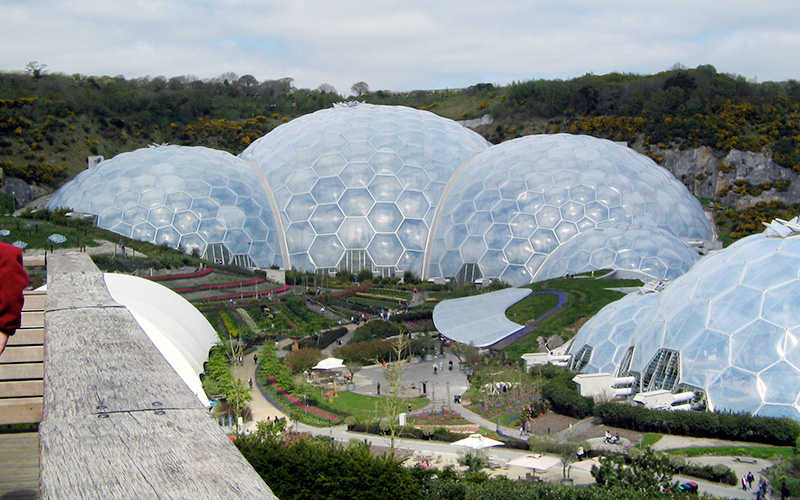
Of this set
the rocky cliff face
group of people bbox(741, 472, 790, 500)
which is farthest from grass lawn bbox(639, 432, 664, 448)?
the rocky cliff face

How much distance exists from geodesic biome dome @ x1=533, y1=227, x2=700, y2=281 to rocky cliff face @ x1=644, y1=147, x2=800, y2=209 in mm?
19774

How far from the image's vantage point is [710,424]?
1895 cm

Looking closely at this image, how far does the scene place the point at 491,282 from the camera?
130 ft

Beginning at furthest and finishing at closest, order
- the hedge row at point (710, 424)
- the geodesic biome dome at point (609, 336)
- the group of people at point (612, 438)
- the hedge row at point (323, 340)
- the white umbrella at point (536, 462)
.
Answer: the hedge row at point (323, 340)
the geodesic biome dome at point (609, 336)
the group of people at point (612, 438)
the hedge row at point (710, 424)
the white umbrella at point (536, 462)

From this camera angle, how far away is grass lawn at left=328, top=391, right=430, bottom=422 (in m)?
22.6

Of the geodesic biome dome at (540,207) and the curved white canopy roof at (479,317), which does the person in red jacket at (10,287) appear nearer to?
the curved white canopy roof at (479,317)

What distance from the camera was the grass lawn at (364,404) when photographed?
2256 cm

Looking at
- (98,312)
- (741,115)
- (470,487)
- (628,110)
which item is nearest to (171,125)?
(628,110)

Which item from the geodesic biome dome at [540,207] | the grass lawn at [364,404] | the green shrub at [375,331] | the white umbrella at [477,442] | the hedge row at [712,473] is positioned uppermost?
the geodesic biome dome at [540,207]

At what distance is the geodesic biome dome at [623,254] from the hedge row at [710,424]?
15.8 meters

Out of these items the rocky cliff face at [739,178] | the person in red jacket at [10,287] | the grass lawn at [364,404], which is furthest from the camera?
the rocky cliff face at [739,178]

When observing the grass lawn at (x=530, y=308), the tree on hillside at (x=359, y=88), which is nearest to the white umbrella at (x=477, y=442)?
the grass lawn at (x=530, y=308)

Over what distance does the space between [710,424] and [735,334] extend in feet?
10.7

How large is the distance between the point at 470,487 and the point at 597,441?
25.7 ft
